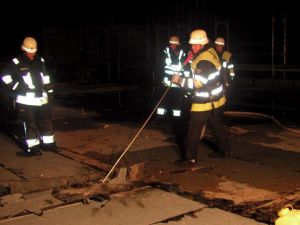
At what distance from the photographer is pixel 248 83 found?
1959 centimetres

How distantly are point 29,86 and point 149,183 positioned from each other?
2.67 metres

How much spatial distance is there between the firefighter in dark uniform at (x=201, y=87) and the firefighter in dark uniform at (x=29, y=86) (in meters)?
2.29

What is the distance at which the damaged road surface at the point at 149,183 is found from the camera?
17.1ft

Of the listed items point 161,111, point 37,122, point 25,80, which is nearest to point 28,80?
point 25,80

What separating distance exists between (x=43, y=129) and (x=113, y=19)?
56.3 feet

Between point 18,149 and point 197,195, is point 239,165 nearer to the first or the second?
point 197,195

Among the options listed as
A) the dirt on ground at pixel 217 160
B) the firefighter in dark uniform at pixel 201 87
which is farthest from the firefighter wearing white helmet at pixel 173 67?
the firefighter in dark uniform at pixel 201 87

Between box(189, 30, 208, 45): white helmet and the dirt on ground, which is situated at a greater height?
box(189, 30, 208, 45): white helmet

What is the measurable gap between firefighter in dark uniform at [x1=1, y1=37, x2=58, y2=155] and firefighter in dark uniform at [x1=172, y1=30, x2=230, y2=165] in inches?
90.1

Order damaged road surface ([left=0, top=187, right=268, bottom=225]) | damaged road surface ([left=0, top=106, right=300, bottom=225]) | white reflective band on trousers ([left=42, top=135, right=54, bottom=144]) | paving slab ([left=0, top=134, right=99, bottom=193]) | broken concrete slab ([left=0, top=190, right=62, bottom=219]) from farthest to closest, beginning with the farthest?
1. white reflective band on trousers ([left=42, top=135, right=54, bottom=144])
2. paving slab ([left=0, top=134, right=99, bottom=193])
3. broken concrete slab ([left=0, top=190, right=62, bottom=219])
4. damaged road surface ([left=0, top=106, right=300, bottom=225])
5. damaged road surface ([left=0, top=187, right=268, bottom=225])

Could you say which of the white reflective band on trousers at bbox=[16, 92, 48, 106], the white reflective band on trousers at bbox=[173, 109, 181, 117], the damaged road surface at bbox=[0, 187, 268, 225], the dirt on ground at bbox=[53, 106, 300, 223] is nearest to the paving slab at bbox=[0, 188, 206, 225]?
the damaged road surface at bbox=[0, 187, 268, 225]

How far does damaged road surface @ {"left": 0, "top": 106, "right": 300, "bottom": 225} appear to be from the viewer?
205 inches

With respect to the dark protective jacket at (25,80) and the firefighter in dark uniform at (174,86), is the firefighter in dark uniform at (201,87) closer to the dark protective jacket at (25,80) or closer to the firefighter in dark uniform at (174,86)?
the dark protective jacket at (25,80)

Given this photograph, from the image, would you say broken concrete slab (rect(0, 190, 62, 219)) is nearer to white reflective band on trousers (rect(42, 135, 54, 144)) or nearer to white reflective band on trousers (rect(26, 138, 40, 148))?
white reflective band on trousers (rect(26, 138, 40, 148))
